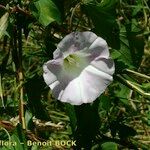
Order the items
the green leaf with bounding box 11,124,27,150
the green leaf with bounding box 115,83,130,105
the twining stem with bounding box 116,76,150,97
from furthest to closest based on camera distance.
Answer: the green leaf with bounding box 115,83,130,105, the twining stem with bounding box 116,76,150,97, the green leaf with bounding box 11,124,27,150

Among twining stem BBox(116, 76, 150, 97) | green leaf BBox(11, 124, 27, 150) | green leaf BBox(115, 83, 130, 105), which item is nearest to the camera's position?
green leaf BBox(11, 124, 27, 150)

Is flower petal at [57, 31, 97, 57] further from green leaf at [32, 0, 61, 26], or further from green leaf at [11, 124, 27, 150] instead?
green leaf at [11, 124, 27, 150]

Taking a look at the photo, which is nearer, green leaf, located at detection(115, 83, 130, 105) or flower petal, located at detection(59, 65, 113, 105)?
flower petal, located at detection(59, 65, 113, 105)

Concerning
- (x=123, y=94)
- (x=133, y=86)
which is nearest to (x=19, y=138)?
(x=133, y=86)

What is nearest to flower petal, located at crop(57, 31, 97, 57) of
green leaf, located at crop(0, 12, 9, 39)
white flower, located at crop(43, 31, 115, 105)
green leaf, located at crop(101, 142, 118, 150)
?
white flower, located at crop(43, 31, 115, 105)

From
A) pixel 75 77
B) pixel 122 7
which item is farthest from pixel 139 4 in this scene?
pixel 75 77

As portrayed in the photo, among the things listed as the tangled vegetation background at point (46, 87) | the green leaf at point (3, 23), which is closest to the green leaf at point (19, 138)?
the tangled vegetation background at point (46, 87)

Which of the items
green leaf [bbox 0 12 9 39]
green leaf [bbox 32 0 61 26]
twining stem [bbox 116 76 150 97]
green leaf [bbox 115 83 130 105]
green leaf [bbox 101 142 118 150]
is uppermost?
green leaf [bbox 32 0 61 26]
